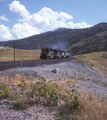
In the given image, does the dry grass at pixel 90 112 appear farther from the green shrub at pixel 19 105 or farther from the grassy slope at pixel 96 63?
the grassy slope at pixel 96 63

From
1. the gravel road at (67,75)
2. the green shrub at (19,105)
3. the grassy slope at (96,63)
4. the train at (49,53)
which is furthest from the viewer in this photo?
the train at (49,53)

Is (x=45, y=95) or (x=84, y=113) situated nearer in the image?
(x=84, y=113)

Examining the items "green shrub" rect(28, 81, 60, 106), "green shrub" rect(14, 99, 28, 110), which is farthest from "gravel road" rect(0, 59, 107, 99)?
"green shrub" rect(14, 99, 28, 110)

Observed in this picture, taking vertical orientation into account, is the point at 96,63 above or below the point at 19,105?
below

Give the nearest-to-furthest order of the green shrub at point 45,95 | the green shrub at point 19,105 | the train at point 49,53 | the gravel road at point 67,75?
the green shrub at point 19,105 < the green shrub at point 45,95 < the gravel road at point 67,75 < the train at point 49,53

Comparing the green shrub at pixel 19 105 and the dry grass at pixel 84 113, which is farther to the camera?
the green shrub at pixel 19 105

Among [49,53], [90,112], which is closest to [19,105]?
[90,112]

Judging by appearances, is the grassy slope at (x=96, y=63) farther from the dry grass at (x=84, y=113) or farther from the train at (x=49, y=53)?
the dry grass at (x=84, y=113)

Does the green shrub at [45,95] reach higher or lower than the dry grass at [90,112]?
higher

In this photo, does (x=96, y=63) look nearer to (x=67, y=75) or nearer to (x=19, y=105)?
(x=67, y=75)

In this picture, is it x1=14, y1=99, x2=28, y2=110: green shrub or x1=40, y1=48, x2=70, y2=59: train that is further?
x1=40, y1=48, x2=70, y2=59: train

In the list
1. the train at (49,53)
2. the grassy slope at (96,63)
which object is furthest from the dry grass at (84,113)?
the train at (49,53)

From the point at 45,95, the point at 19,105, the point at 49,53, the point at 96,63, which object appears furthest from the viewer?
the point at 49,53

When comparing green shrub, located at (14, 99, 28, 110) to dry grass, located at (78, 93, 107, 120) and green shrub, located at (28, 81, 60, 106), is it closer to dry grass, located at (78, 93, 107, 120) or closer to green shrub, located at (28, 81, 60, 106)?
green shrub, located at (28, 81, 60, 106)
